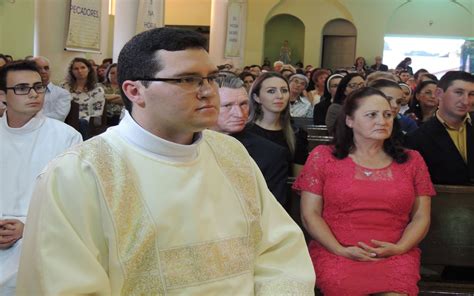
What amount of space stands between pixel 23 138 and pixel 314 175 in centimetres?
178

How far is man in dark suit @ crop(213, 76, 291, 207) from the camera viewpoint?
3.71 metres

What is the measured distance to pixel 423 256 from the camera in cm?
371

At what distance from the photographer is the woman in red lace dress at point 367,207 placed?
3266 millimetres

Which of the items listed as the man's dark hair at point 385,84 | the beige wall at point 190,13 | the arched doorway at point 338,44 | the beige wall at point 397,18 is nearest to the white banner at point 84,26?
the man's dark hair at point 385,84

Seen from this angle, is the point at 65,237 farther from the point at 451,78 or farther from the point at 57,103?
the point at 57,103

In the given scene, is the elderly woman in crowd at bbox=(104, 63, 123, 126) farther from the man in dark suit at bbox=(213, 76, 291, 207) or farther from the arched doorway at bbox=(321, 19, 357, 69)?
the arched doorway at bbox=(321, 19, 357, 69)

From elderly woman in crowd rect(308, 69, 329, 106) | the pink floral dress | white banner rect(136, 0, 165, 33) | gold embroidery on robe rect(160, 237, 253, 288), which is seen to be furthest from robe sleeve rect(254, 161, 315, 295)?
white banner rect(136, 0, 165, 33)

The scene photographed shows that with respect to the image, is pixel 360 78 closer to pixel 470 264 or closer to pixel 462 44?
pixel 470 264

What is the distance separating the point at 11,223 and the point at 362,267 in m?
1.90

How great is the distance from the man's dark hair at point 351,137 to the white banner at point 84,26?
573 centimetres

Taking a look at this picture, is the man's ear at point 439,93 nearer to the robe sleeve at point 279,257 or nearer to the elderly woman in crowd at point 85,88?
the robe sleeve at point 279,257

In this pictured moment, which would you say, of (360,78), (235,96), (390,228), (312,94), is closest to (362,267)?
(390,228)

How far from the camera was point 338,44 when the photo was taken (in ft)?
74.5

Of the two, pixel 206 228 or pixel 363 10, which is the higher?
pixel 363 10
